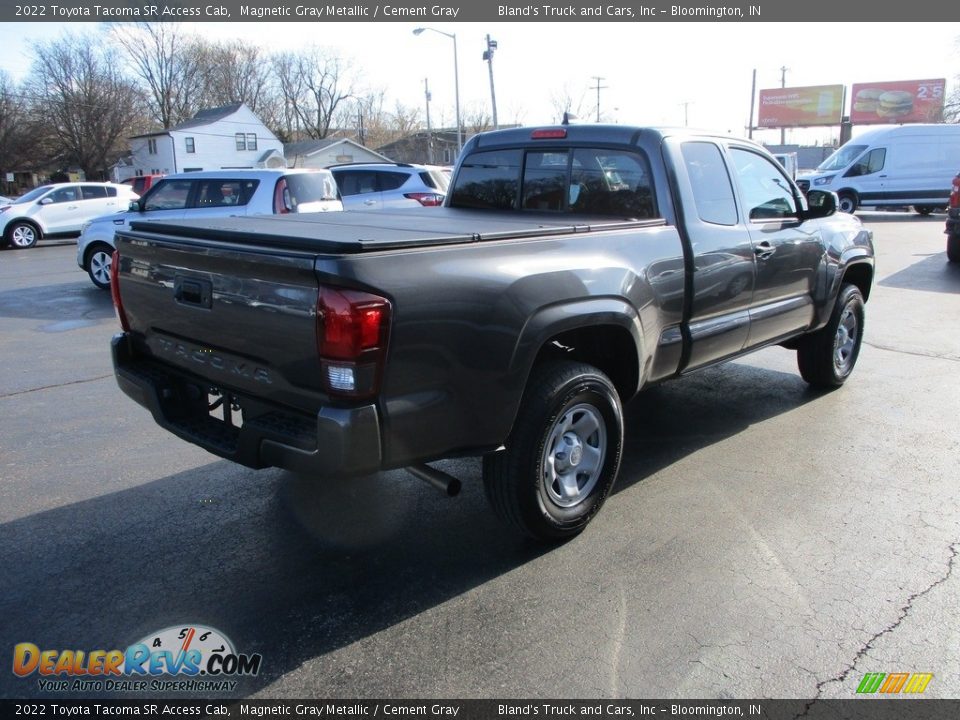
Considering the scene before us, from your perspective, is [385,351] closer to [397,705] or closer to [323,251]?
[323,251]

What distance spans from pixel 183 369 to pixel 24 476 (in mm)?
1728

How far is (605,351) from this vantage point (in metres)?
3.80

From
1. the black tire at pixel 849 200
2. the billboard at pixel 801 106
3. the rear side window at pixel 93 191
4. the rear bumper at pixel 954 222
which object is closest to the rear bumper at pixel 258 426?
the rear bumper at pixel 954 222

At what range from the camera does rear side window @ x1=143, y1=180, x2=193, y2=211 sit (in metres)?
11.0

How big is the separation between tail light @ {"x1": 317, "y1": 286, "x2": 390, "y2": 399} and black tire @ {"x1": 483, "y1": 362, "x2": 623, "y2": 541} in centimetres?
87

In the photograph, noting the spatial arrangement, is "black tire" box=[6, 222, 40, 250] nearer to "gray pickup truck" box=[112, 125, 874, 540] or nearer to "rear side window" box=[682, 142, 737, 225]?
"gray pickup truck" box=[112, 125, 874, 540]

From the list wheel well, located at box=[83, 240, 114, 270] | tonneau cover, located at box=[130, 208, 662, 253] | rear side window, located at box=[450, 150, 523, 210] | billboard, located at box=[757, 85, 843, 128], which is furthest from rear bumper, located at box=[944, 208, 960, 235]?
billboard, located at box=[757, 85, 843, 128]

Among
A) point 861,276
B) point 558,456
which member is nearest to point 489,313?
point 558,456

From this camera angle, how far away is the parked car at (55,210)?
61.3 feet

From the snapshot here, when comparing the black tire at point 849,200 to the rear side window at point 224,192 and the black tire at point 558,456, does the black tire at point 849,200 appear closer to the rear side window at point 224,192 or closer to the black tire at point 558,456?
the rear side window at point 224,192

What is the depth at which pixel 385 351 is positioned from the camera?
2613 mm

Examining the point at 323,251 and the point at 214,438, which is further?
the point at 214,438

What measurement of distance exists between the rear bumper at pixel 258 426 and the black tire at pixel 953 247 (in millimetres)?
13484

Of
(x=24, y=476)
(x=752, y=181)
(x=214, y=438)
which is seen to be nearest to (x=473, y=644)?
(x=214, y=438)
